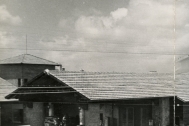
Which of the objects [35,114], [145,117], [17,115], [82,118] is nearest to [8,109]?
[17,115]

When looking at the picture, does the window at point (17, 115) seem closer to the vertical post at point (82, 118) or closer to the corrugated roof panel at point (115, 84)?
the vertical post at point (82, 118)

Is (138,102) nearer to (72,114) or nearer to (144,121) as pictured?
(144,121)

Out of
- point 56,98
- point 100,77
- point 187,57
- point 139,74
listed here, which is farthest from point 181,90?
point 187,57

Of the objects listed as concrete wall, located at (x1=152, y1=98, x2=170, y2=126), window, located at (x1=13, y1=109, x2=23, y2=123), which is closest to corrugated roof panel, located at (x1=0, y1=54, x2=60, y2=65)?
window, located at (x1=13, y1=109, x2=23, y2=123)

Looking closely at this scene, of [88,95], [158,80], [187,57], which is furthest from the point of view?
[187,57]

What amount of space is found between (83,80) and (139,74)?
5494mm

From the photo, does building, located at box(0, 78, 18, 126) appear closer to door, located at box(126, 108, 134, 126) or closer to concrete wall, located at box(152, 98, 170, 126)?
door, located at box(126, 108, 134, 126)

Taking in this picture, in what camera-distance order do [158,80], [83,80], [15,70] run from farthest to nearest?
[15,70]
[158,80]
[83,80]

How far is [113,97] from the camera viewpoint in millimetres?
14352

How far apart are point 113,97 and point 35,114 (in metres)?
7.10

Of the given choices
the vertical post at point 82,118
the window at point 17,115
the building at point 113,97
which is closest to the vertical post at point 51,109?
the building at point 113,97

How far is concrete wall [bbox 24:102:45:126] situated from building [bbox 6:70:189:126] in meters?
0.15

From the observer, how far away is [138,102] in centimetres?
1609

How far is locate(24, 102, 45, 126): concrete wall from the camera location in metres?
18.2
